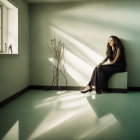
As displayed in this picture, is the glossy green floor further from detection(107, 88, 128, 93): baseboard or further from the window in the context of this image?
the window

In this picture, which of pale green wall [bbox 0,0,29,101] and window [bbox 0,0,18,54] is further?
window [bbox 0,0,18,54]

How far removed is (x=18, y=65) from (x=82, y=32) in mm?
1937

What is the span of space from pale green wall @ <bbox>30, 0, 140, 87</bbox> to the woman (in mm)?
211

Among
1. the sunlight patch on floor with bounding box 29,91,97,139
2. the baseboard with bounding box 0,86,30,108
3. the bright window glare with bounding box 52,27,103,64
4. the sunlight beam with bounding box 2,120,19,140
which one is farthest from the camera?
the bright window glare with bounding box 52,27,103,64

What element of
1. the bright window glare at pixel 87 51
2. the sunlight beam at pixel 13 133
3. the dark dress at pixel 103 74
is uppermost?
the bright window glare at pixel 87 51

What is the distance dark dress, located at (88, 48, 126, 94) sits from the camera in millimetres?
4469

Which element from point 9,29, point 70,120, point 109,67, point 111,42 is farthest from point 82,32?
point 70,120

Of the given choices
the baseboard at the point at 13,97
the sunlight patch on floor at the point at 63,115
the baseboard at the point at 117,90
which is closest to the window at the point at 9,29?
the baseboard at the point at 13,97

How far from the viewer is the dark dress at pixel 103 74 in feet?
14.7

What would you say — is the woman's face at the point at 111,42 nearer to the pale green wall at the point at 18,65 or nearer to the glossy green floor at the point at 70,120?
the glossy green floor at the point at 70,120

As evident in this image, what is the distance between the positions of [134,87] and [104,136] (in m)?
3.22

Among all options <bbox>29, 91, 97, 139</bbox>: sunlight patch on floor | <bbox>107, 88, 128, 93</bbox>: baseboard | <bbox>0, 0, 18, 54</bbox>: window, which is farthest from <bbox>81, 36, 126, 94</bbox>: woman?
<bbox>0, 0, 18, 54</bbox>: window

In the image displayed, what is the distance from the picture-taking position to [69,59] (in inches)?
195

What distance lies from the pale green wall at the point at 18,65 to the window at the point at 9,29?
14 centimetres
